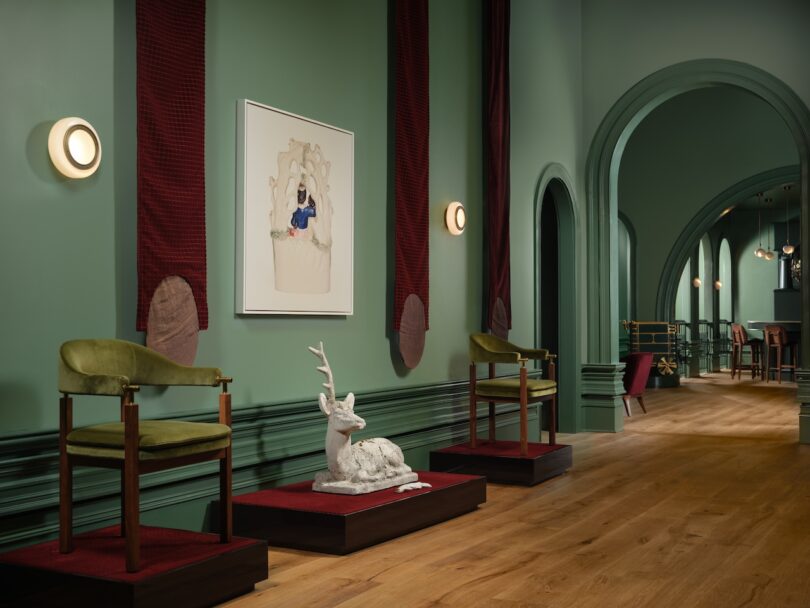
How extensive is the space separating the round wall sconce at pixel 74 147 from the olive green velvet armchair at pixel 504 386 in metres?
3.28

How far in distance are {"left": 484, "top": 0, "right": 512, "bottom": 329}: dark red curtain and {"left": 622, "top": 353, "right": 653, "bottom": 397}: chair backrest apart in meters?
3.29

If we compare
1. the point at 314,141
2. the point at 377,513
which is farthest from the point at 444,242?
the point at 377,513

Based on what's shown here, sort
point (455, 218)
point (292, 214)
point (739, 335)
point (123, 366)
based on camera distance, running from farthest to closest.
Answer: point (739, 335) → point (455, 218) → point (292, 214) → point (123, 366)

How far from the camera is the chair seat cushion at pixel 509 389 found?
6383mm

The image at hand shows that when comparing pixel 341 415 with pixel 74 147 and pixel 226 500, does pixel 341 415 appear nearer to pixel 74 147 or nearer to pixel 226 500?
pixel 226 500

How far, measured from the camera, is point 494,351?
671 centimetres

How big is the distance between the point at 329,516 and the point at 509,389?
2406 mm

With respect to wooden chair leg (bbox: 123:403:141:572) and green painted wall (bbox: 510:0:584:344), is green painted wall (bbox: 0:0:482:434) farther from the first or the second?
green painted wall (bbox: 510:0:584:344)

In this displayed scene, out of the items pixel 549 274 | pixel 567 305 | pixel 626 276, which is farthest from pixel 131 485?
pixel 626 276

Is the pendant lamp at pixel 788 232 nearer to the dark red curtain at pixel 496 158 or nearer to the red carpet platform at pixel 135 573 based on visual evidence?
the dark red curtain at pixel 496 158

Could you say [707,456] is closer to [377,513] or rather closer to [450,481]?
[450,481]

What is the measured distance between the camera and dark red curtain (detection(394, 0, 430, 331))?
6105mm

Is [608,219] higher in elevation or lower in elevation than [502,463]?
higher

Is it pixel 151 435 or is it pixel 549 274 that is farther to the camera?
pixel 549 274
